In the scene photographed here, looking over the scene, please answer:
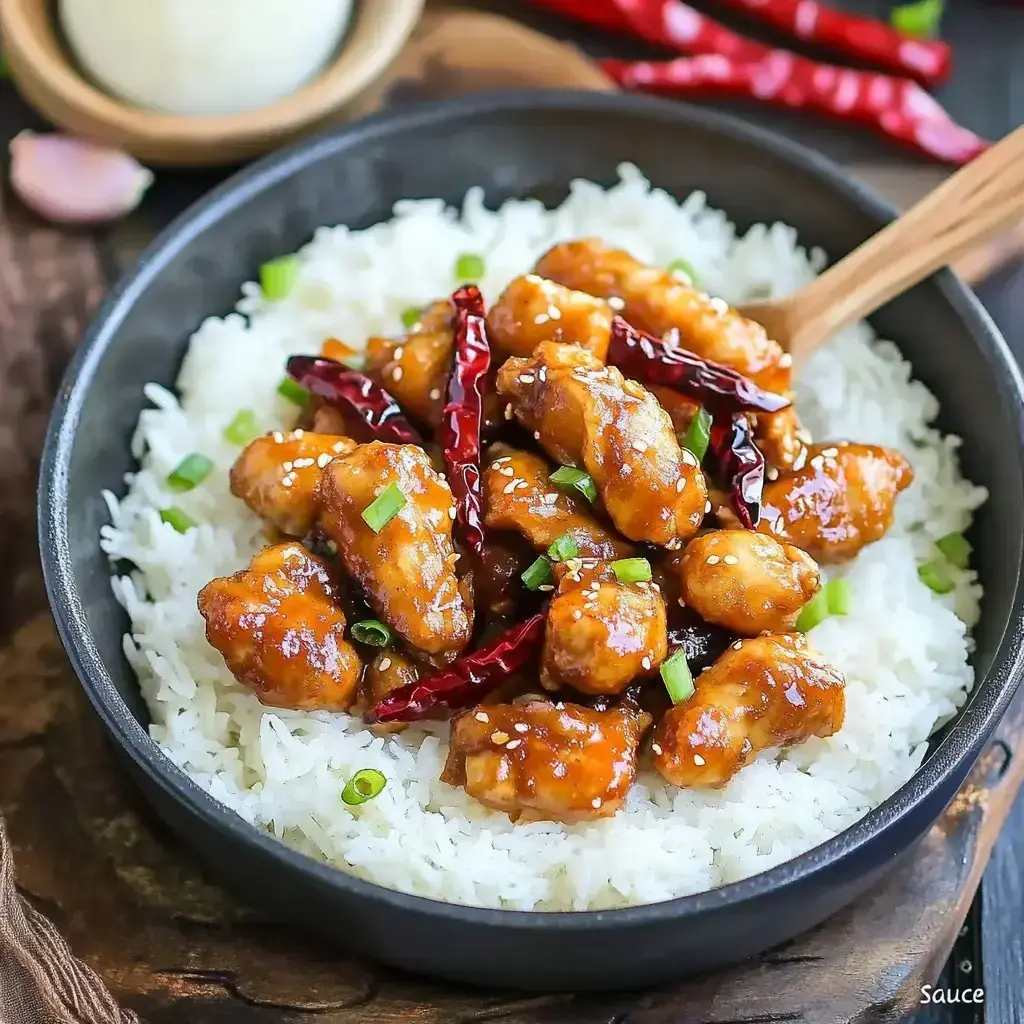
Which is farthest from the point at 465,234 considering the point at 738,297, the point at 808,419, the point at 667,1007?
the point at 667,1007

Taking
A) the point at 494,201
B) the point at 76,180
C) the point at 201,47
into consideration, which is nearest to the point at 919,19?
the point at 494,201

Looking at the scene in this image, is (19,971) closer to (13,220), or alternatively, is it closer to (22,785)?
(22,785)

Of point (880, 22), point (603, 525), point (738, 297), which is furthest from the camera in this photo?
point (880, 22)

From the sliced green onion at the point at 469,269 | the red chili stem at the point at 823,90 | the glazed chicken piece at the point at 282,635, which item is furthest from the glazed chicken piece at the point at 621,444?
the red chili stem at the point at 823,90

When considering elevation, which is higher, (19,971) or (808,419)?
(808,419)

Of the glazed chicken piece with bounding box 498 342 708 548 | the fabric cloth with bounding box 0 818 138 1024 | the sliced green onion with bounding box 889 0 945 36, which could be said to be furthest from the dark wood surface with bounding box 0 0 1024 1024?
the sliced green onion with bounding box 889 0 945 36

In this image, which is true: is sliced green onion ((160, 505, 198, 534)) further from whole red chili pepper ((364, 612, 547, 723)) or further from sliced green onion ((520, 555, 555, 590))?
sliced green onion ((520, 555, 555, 590))

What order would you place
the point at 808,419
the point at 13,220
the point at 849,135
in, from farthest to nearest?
the point at 849,135 < the point at 13,220 < the point at 808,419
